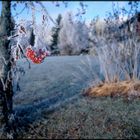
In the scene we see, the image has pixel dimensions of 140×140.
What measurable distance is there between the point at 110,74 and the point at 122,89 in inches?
25.9

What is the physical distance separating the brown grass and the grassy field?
371 millimetres

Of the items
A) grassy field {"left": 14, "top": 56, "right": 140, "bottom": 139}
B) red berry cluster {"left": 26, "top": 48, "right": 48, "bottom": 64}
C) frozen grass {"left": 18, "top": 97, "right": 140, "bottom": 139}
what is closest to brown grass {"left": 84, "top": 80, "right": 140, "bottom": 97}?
grassy field {"left": 14, "top": 56, "right": 140, "bottom": 139}

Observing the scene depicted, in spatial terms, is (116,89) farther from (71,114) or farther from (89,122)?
(89,122)

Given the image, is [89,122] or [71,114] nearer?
[89,122]

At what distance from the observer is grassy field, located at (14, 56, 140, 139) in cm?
655

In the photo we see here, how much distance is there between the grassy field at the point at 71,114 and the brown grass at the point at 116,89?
0.37 metres

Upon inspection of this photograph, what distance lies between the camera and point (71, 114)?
7711 mm

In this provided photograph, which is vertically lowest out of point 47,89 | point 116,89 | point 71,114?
point 47,89

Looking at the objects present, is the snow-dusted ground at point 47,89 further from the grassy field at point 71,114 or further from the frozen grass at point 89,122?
the frozen grass at point 89,122

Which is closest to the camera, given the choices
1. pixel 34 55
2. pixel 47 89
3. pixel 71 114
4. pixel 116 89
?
pixel 34 55

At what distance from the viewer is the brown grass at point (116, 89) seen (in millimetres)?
10086

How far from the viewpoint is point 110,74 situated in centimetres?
1077

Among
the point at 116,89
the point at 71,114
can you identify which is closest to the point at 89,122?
the point at 71,114

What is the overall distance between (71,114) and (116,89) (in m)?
2.87
